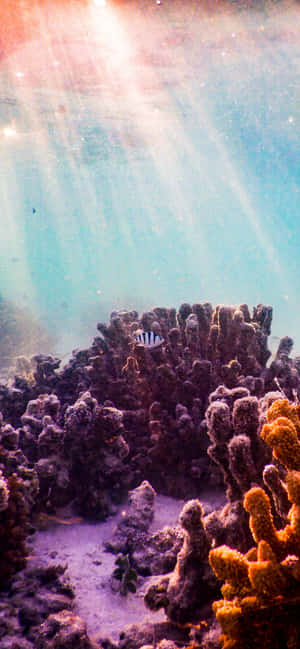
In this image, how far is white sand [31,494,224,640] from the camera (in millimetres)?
3184

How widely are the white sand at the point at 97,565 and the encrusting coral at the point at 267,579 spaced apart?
5.91ft

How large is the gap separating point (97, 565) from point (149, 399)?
214cm

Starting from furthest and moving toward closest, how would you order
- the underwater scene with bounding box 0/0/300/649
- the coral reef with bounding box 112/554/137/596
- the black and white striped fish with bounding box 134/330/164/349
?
the black and white striped fish with bounding box 134/330/164/349 → the coral reef with bounding box 112/554/137/596 → the underwater scene with bounding box 0/0/300/649

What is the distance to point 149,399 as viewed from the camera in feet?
17.8

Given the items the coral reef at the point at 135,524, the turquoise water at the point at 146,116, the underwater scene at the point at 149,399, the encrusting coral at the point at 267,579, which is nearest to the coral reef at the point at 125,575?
the underwater scene at the point at 149,399

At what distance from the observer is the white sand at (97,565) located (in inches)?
125

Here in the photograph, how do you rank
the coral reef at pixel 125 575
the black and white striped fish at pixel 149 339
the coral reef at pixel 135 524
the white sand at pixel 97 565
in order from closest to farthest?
the white sand at pixel 97 565 < the coral reef at pixel 125 575 < the coral reef at pixel 135 524 < the black and white striped fish at pixel 149 339

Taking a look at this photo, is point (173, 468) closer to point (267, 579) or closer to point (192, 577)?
point (192, 577)

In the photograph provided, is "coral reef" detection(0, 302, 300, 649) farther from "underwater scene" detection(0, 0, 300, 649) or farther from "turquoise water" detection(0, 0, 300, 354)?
"turquoise water" detection(0, 0, 300, 354)

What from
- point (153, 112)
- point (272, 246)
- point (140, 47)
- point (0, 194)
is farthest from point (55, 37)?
point (272, 246)

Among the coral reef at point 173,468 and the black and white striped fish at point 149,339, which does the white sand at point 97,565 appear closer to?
the coral reef at point 173,468

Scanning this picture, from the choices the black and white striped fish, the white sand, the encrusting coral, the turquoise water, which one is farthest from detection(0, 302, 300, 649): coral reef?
the turquoise water

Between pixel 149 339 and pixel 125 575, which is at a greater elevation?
pixel 149 339

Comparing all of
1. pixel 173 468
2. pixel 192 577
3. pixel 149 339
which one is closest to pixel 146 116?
pixel 149 339
